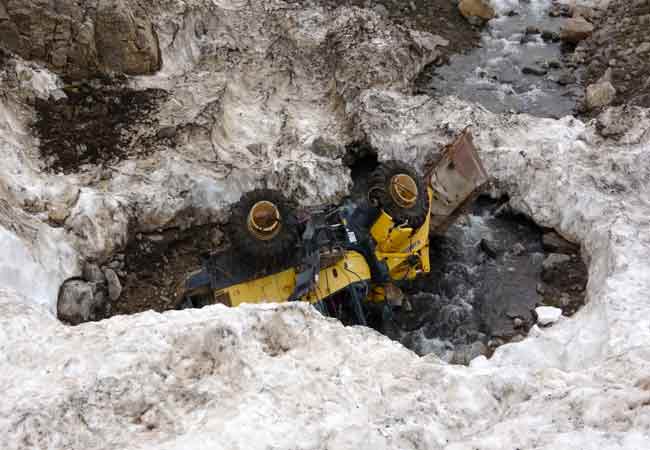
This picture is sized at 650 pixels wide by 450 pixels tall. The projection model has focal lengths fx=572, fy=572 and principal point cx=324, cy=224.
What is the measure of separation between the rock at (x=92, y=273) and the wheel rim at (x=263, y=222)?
98.1 inches

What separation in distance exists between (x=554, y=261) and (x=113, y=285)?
661 centimetres

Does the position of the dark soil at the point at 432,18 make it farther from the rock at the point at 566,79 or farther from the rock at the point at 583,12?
the rock at the point at 583,12

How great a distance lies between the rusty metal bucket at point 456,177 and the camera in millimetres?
8719

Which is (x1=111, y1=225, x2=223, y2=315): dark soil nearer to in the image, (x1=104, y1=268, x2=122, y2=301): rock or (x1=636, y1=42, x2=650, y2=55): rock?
(x1=104, y1=268, x2=122, y2=301): rock

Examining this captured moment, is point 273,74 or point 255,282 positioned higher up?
point 273,74

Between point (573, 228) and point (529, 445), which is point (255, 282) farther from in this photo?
point (573, 228)

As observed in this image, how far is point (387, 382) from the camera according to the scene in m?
5.18

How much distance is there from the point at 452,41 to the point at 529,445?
41.3ft

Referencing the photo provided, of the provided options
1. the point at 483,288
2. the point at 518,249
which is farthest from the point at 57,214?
the point at 518,249

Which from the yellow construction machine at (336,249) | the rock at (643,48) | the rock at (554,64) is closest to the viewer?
the yellow construction machine at (336,249)

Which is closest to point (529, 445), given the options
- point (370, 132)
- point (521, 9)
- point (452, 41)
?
point (370, 132)

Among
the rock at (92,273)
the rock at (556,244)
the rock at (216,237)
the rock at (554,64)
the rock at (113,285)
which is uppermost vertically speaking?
the rock at (554,64)

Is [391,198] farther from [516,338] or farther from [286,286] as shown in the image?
[516,338]

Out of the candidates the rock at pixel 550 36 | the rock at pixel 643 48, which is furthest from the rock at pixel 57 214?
the rock at pixel 550 36
